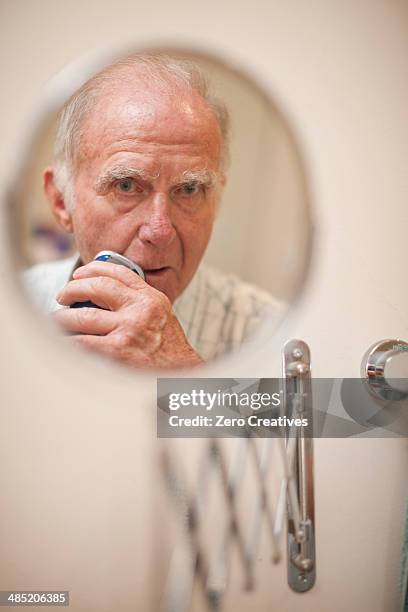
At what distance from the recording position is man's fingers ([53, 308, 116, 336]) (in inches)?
27.3

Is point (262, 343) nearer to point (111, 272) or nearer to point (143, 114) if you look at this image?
point (111, 272)

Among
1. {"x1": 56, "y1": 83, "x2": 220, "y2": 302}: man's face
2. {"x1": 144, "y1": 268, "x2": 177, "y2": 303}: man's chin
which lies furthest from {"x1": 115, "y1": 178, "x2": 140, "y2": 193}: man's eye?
{"x1": 144, "y1": 268, "x2": 177, "y2": 303}: man's chin

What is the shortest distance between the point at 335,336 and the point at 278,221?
0.58 feet

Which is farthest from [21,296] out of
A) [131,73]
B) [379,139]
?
[379,139]

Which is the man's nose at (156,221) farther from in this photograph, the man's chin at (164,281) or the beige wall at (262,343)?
the beige wall at (262,343)

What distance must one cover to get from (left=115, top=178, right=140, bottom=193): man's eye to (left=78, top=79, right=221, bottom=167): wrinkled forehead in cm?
4

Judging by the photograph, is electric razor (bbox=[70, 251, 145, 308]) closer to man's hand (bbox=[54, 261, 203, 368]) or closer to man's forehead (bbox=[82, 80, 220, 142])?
man's hand (bbox=[54, 261, 203, 368])

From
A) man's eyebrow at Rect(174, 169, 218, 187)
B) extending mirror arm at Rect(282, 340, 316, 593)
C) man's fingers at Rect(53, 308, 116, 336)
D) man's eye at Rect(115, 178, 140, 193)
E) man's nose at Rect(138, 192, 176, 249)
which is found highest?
man's eyebrow at Rect(174, 169, 218, 187)

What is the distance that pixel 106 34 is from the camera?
0.74m

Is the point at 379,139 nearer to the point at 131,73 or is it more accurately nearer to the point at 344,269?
the point at 344,269

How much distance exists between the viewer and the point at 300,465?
75 centimetres

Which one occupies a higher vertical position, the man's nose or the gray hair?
the gray hair

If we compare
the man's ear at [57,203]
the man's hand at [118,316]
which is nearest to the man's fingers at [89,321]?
the man's hand at [118,316]

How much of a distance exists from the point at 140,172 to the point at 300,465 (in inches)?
17.1
